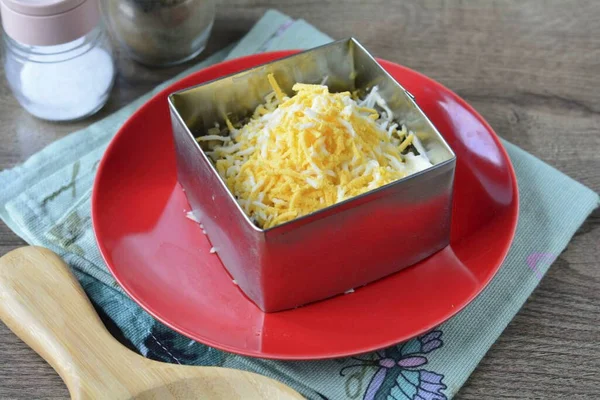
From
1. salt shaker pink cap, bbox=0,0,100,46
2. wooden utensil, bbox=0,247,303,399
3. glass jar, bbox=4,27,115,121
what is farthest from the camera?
glass jar, bbox=4,27,115,121

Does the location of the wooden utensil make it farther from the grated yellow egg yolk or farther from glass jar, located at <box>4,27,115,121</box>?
glass jar, located at <box>4,27,115,121</box>

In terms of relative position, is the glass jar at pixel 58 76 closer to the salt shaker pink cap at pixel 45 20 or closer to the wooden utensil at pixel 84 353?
the salt shaker pink cap at pixel 45 20

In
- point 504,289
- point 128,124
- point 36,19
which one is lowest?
point 504,289

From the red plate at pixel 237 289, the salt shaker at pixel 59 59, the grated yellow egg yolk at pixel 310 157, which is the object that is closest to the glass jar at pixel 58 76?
Result: the salt shaker at pixel 59 59

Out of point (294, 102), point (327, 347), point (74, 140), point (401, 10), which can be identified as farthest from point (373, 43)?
point (327, 347)

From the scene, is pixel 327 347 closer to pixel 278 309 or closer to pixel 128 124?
pixel 278 309

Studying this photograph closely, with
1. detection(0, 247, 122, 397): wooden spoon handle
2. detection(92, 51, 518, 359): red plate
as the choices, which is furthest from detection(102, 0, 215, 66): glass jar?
detection(0, 247, 122, 397): wooden spoon handle
